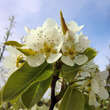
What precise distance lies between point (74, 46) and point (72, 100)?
20cm

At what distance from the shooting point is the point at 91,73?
0.67 meters

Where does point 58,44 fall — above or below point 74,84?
above

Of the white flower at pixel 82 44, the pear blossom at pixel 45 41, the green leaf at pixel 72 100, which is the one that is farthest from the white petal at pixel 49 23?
the green leaf at pixel 72 100

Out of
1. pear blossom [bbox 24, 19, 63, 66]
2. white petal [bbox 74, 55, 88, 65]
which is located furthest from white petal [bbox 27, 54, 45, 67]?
white petal [bbox 74, 55, 88, 65]

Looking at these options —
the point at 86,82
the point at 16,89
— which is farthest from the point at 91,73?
the point at 16,89

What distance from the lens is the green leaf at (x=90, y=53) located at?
632mm

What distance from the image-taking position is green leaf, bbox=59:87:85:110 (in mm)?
638

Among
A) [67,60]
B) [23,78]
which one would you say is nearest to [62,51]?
[67,60]

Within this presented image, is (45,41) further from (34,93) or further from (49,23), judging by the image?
(34,93)

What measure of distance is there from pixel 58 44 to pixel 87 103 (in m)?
0.27

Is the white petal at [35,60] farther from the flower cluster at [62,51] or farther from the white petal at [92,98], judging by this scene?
the white petal at [92,98]

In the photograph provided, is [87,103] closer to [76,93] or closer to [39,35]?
[76,93]

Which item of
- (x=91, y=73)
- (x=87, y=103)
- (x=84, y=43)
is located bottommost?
(x=87, y=103)

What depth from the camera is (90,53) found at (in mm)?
638
